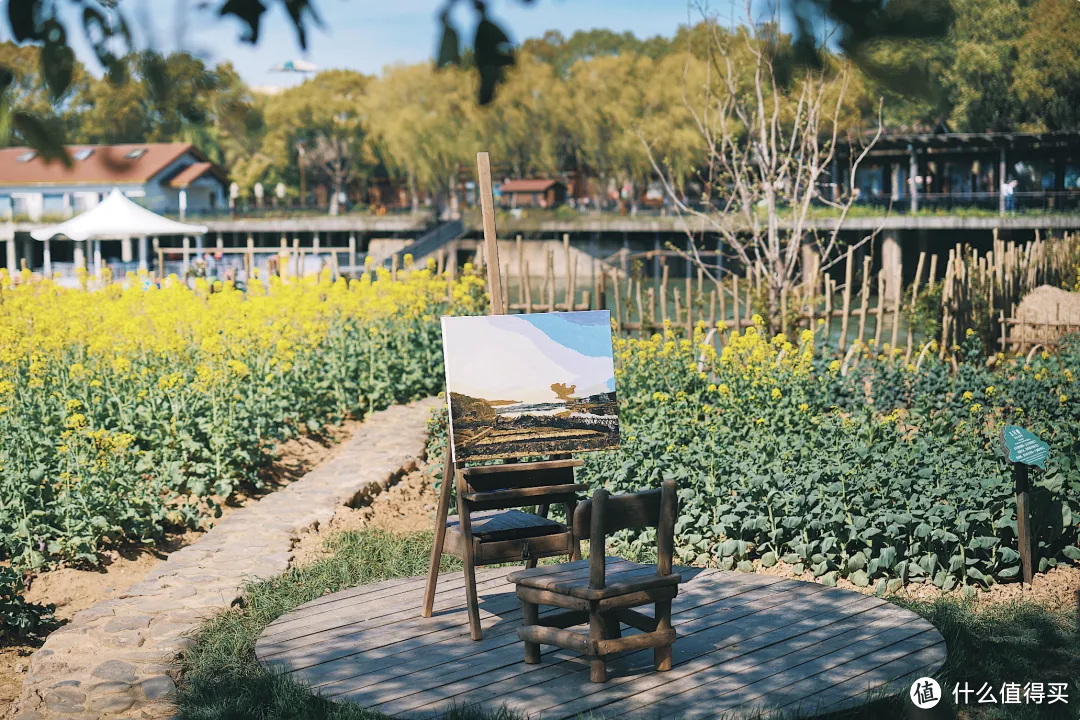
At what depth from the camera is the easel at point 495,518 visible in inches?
227

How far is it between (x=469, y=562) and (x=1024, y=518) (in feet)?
11.4

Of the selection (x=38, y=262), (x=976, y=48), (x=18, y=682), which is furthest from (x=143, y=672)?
(x=38, y=262)

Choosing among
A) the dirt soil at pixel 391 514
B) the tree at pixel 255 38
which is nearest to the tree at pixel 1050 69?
the dirt soil at pixel 391 514

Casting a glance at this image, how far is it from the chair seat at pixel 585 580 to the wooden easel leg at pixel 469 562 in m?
0.28

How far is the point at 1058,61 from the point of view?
47594mm

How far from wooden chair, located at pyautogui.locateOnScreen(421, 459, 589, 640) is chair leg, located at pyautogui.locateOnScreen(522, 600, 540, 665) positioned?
14.5 inches

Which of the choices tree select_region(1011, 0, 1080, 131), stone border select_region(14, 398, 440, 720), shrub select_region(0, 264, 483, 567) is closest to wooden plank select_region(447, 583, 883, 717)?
stone border select_region(14, 398, 440, 720)

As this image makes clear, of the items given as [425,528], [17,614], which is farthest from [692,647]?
[425,528]

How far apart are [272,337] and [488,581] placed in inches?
237

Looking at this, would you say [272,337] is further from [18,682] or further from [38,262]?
[38,262]

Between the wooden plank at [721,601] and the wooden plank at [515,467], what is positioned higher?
the wooden plank at [515,467]

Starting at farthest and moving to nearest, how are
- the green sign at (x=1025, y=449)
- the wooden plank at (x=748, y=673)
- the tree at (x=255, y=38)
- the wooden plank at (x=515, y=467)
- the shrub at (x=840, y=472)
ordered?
the shrub at (x=840, y=472)
the green sign at (x=1025, y=449)
the wooden plank at (x=515, y=467)
the wooden plank at (x=748, y=673)
the tree at (x=255, y=38)

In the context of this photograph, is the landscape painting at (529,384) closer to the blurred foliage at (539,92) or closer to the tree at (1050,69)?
the blurred foliage at (539,92)

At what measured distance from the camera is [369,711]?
15.8ft
